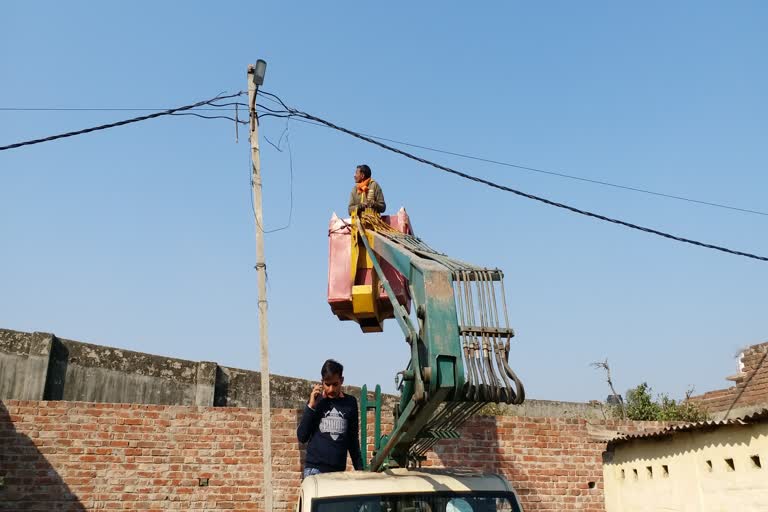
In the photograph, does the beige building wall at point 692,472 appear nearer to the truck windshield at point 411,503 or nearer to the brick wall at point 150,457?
the brick wall at point 150,457

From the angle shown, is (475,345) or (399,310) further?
(399,310)

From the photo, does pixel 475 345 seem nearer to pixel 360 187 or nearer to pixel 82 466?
pixel 360 187

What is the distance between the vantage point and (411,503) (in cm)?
416

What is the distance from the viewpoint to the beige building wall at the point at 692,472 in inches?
311

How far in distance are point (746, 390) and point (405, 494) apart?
14603 millimetres

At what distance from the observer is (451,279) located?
4.34 meters

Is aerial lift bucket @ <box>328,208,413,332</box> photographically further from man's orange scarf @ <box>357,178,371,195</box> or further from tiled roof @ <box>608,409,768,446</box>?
tiled roof @ <box>608,409,768,446</box>

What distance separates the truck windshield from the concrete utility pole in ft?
11.2

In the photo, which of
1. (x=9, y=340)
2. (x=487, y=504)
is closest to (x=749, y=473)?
(x=487, y=504)

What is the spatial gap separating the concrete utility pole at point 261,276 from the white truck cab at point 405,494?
3300 mm

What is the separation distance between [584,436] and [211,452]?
510cm

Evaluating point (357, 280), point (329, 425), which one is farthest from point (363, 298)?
point (329, 425)

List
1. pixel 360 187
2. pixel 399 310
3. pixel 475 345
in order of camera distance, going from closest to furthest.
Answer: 1. pixel 475 345
2. pixel 399 310
3. pixel 360 187

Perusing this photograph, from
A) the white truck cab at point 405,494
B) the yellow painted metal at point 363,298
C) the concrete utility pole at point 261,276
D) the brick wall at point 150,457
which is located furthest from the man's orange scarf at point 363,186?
the brick wall at point 150,457
